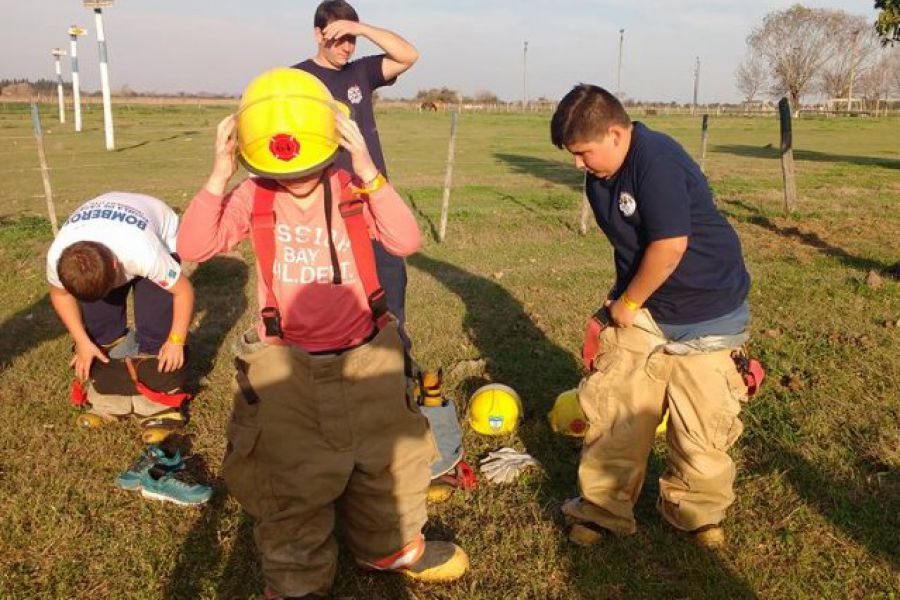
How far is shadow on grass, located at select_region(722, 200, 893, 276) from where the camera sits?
9531mm

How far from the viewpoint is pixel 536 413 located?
532cm

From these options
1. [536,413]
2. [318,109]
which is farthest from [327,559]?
[536,413]

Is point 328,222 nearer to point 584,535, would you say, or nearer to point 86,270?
point 584,535

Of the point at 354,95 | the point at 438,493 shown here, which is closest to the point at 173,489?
the point at 438,493

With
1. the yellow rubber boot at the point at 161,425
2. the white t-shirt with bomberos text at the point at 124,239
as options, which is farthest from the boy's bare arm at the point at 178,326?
the yellow rubber boot at the point at 161,425

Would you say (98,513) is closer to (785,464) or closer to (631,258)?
(631,258)

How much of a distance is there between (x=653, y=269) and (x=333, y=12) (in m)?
2.55

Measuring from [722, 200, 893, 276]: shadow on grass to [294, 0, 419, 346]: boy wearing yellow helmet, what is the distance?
713 centimetres

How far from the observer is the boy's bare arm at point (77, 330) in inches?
188

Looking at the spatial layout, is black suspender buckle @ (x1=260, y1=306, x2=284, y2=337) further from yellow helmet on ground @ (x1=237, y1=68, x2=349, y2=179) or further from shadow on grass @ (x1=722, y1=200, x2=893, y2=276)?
shadow on grass @ (x1=722, y1=200, x2=893, y2=276)

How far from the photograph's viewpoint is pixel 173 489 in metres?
4.12

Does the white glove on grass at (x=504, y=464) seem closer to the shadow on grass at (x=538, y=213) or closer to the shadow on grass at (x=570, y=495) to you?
the shadow on grass at (x=570, y=495)

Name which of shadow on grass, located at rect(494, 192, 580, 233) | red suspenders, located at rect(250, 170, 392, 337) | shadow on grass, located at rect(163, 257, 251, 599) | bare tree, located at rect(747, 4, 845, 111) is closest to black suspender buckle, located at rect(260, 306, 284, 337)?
red suspenders, located at rect(250, 170, 392, 337)

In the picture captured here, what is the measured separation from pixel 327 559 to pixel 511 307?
512 centimetres
